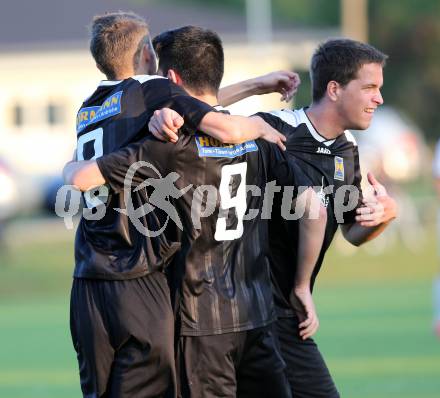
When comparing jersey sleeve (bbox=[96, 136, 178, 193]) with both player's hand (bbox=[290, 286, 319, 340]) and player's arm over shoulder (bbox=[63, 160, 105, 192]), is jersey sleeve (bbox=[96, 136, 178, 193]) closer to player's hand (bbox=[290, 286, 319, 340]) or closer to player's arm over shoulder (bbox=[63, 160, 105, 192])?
player's arm over shoulder (bbox=[63, 160, 105, 192])

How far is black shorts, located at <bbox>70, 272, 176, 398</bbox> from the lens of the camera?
5086 mm

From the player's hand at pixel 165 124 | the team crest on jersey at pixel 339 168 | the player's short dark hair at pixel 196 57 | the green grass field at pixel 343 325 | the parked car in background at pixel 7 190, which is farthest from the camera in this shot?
the parked car in background at pixel 7 190

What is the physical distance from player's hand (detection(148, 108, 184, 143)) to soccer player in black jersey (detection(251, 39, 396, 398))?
0.93 meters

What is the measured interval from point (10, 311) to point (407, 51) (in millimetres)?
45160

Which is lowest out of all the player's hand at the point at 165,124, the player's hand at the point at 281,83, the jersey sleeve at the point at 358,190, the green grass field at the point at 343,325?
the green grass field at the point at 343,325

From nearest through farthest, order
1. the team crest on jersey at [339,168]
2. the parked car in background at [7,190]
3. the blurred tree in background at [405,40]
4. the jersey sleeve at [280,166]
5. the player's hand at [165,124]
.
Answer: the player's hand at [165,124] < the jersey sleeve at [280,166] < the team crest on jersey at [339,168] < the parked car in background at [7,190] < the blurred tree in background at [405,40]

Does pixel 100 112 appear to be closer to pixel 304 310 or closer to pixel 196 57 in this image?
pixel 196 57

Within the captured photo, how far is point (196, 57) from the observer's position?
16.9ft

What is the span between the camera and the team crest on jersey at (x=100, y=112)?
16.9 feet

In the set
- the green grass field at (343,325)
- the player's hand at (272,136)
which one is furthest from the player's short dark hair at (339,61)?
the green grass field at (343,325)

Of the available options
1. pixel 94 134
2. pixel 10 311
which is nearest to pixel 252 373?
pixel 94 134

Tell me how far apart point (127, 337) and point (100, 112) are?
3.31 feet

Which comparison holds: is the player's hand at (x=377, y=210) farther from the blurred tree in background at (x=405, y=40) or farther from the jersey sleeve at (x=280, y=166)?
the blurred tree in background at (x=405, y=40)

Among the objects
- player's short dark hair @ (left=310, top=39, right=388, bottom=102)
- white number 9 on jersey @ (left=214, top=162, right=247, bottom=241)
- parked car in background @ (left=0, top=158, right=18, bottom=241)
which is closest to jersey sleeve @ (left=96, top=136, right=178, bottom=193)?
white number 9 on jersey @ (left=214, top=162, right=247, bottom=241)
